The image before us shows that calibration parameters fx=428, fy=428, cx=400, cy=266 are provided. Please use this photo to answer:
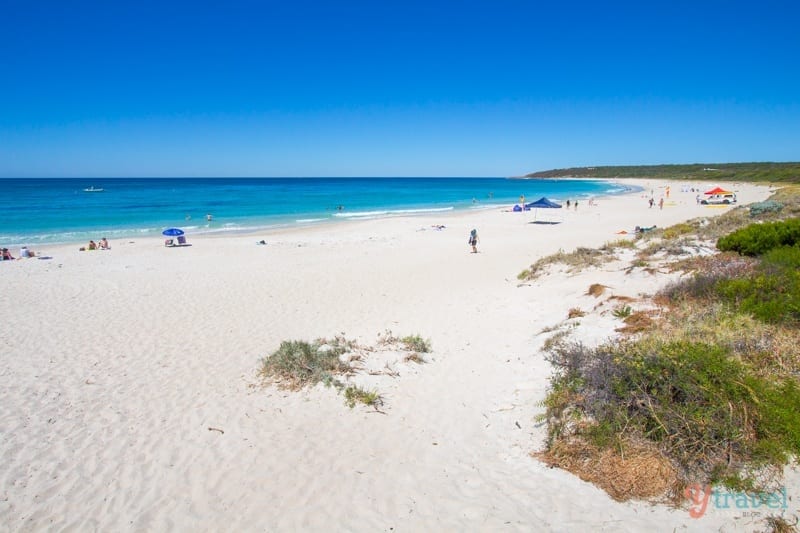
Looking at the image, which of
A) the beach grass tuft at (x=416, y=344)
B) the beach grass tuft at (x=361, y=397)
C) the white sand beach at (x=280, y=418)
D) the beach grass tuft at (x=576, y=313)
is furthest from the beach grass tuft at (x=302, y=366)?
the beach grass tuft at (x=576, y=313)

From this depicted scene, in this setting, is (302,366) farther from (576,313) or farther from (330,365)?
(576,313)

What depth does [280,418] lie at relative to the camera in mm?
5738

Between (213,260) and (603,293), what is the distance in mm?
16054

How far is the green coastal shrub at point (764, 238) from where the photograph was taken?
351 inches

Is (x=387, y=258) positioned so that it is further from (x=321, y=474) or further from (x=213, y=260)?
(x=321, y=474)

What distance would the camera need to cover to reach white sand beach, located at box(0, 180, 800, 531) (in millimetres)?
4004

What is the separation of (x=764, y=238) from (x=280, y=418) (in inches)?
404

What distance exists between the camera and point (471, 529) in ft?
12.0

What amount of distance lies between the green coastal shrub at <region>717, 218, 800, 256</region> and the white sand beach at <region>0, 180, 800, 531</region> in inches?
78.9

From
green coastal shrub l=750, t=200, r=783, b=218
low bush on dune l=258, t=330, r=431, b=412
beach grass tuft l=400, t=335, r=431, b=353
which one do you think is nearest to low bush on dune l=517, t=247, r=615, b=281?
beach grass tuft l=400, t=335, r=431, b=353

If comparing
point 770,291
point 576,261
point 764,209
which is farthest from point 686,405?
point 764,209

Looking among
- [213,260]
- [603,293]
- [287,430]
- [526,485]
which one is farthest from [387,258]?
[526,485]

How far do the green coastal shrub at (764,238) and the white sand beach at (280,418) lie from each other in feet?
6.57

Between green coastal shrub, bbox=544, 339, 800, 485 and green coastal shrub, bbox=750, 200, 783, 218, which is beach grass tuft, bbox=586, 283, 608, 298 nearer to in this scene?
green coastal shrub, bbox=544, 339, 800, 485
